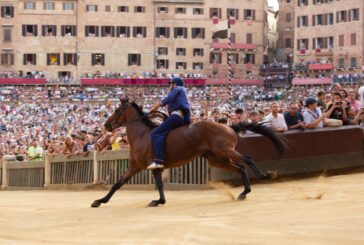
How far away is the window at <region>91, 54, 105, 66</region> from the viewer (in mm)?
90438

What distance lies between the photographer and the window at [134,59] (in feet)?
298

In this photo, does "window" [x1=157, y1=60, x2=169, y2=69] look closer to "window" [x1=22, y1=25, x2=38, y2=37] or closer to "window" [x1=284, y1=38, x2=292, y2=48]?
"window" [x1=22, y1=25, x2=38, y2=37]

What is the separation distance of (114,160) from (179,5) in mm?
71724

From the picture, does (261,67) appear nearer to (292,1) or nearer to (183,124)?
(292,1)

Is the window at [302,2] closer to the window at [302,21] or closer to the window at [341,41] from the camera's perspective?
the window at [302,21]

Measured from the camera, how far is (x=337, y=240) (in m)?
9.51

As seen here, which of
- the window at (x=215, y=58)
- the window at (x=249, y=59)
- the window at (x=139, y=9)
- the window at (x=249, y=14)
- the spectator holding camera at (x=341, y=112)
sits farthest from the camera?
the window at (x=249, y=59)

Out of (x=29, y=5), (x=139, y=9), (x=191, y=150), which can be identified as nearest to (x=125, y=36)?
(x=139, y=9)

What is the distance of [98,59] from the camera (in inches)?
3568

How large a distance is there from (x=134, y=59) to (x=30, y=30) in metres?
10.9

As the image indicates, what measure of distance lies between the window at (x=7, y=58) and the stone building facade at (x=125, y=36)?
0.10 meters

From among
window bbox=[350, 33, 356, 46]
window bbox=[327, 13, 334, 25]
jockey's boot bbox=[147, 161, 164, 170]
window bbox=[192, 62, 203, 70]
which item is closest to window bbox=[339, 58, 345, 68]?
window bbox=[350, 33, 356, 46]

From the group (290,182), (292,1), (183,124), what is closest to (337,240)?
(183,124)

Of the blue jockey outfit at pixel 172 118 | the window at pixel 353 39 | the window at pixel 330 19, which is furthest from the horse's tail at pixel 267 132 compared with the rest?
the window at pixel 330 19
